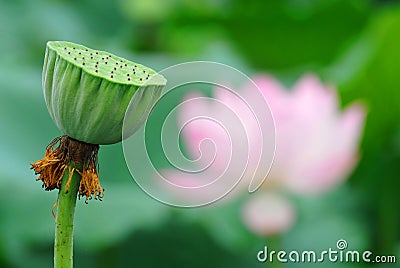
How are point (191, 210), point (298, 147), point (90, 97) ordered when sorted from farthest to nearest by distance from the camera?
point (191, 210) → point (298, 147) → point (90, 97)

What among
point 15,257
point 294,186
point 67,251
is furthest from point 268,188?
point 67,251

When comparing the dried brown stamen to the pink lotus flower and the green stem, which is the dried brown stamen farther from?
the pink lotus flower

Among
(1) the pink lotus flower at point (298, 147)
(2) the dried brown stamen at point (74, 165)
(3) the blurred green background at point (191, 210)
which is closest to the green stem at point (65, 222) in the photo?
(2) the dried brown stamen at point (74, 165)

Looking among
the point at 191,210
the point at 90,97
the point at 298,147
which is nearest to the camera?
the point at 90,97

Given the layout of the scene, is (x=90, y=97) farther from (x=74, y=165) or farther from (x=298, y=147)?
(x=298, y=147)

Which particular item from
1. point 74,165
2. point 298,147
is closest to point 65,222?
point 74,165

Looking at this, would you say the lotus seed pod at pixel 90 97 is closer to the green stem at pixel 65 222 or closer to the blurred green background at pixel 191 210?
the green stem at pixel 65 222

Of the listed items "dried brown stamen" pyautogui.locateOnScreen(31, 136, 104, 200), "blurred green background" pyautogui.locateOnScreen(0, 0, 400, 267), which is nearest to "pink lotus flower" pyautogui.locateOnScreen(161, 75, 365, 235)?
"blurred green background" pyautogui.locateOnScreen(0, 0, 400, 267)
